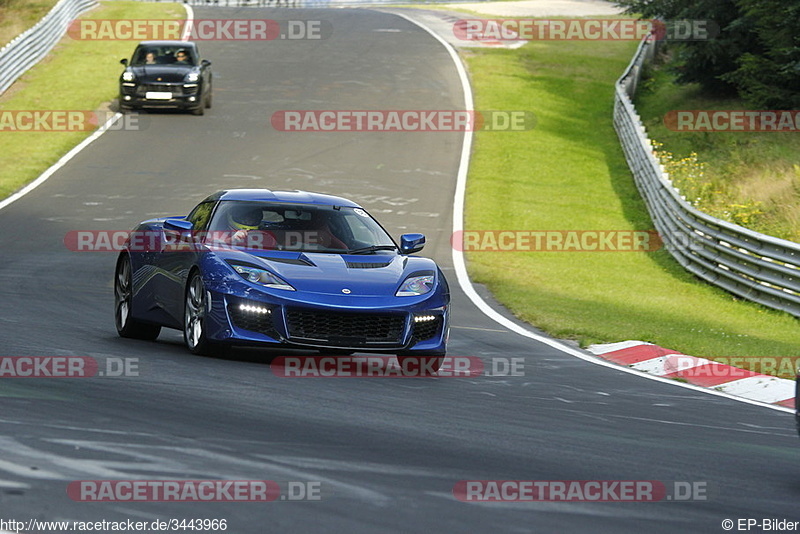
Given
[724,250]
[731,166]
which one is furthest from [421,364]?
[731,166]

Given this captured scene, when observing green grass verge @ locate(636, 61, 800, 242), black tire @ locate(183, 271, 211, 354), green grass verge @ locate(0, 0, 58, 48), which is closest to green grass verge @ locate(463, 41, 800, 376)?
green grass verge @ locate(636, 61, 800, 242)

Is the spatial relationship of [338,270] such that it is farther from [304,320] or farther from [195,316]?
[195,316]

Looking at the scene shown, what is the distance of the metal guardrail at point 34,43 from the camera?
121ft

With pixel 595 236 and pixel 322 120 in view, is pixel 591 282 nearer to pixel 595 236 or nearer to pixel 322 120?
pixel 595 236

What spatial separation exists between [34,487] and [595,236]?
63.9ft

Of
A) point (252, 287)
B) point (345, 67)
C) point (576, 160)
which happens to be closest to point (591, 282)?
point (252, 287)

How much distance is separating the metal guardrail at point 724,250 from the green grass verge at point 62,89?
12229mm

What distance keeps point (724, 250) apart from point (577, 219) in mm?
6579

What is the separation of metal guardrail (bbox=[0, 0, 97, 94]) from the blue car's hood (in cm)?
2721

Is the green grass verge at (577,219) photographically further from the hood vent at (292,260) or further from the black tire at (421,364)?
the hood vent at (292,260)

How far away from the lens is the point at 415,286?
10.7 metres

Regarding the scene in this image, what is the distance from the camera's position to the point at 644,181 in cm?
2791

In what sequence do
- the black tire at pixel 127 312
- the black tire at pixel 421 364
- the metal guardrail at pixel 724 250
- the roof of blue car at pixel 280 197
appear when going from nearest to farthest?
the black tire at pixel 421 364 < the roof of blue car at pixel 280 197 < the black tire at pixel 127 312 < the metal guardrail at pixel 724 250

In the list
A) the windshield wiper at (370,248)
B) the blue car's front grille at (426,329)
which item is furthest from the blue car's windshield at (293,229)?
the blue car's front grille at (426,329)
